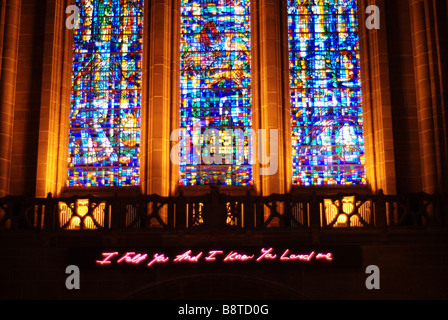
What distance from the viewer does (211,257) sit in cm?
1415

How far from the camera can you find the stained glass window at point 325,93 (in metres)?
17.1

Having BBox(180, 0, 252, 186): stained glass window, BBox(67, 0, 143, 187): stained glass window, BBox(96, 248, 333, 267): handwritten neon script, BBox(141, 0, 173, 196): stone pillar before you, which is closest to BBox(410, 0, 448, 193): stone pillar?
BBox(96, 248, 333, 267): handwritten neon script

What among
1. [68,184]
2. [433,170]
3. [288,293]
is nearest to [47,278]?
[68,184]

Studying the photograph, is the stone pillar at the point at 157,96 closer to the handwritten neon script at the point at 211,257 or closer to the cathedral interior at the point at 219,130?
the cathedral interior at the point at 219,130

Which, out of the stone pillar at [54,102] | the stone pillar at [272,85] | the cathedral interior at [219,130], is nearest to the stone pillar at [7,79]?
the cathedral interior at [219,130]

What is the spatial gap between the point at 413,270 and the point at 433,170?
2.71m

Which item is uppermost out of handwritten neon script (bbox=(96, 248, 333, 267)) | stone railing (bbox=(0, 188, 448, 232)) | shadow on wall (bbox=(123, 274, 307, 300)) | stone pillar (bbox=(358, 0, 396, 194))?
stone pillar (bbox=(358, 0, 396, 194))

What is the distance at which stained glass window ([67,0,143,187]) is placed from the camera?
56.6 ft

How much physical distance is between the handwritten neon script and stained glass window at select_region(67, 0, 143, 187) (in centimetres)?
319

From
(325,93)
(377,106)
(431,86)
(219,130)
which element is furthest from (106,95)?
(431,86)

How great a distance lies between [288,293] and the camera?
14031mm

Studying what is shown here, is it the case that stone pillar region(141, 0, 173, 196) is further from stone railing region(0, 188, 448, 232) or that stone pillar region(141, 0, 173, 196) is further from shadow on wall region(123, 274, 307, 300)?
shadow on wall region(123, 274, 307, 300)

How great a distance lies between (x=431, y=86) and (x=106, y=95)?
7193 mm
